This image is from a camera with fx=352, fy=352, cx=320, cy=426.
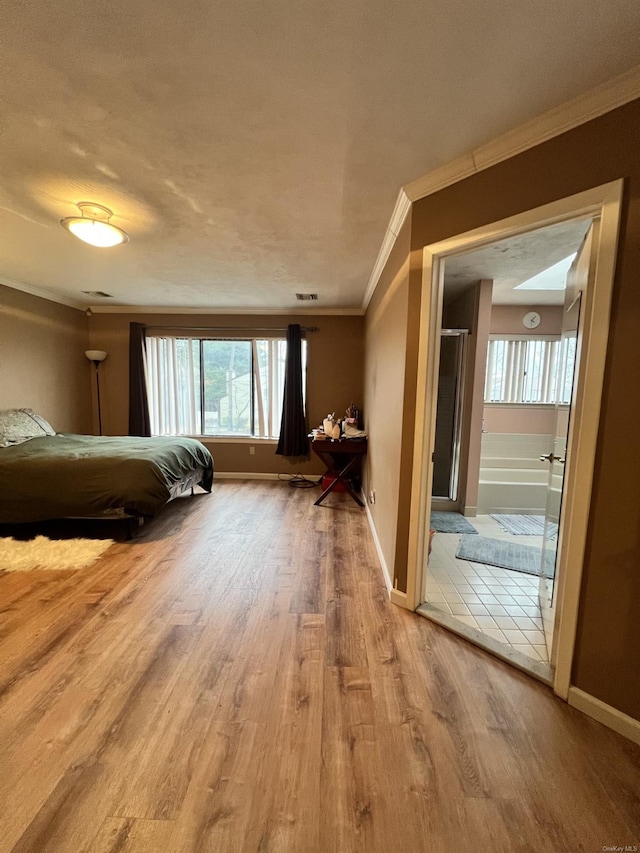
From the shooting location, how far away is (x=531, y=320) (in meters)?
4.47

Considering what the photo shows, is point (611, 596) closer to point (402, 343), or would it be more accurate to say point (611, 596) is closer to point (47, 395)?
point (402, 343)

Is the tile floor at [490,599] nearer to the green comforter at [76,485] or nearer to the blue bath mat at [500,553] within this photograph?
the blue bath mat at [500,553]

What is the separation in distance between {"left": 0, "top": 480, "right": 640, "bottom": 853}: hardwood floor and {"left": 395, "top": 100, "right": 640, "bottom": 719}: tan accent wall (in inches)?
11.1

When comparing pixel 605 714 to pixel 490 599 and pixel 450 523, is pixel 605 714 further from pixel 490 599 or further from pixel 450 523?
pixel 450 523

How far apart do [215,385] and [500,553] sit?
405 centimetres

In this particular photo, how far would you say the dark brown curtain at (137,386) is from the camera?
4.79 meters

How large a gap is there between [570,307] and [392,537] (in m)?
1.59

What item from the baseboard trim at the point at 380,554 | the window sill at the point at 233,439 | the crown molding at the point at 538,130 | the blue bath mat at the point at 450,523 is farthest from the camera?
the window sill at the point at 233,439

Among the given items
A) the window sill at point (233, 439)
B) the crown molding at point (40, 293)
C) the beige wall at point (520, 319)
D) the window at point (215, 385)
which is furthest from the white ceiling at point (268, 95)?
the window sill at point (233, 439)

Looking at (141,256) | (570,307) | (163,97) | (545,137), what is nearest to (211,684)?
(163,97)

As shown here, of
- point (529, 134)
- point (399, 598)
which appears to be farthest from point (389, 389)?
point (529, 134)

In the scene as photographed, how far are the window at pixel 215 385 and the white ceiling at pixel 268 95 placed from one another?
2631mm

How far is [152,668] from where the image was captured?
63.3 inches

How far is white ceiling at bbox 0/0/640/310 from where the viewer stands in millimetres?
994
